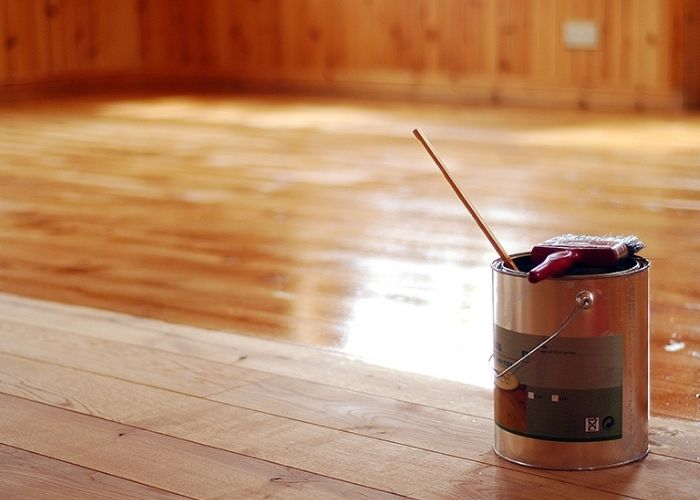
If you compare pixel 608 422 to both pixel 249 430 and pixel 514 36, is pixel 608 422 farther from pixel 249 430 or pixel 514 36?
pixel 514 36

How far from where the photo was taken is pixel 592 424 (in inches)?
61.1

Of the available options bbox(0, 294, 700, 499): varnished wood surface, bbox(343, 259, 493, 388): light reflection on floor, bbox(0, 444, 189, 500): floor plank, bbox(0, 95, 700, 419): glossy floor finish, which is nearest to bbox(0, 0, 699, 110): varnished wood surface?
bbox(0, 95, 700, 419): glossy floor finish

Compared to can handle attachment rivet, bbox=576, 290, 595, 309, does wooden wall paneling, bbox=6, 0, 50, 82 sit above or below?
above

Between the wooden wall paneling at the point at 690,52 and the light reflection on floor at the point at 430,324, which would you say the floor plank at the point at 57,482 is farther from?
the wooden wall paneling at the point at 690,52

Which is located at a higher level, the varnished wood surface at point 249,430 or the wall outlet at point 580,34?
the wall outlet at point 580,34

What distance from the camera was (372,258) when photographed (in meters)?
3.02

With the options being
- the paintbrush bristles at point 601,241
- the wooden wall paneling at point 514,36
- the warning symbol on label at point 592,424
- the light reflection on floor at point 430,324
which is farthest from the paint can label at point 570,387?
the wooden wall paneling at point 514,36

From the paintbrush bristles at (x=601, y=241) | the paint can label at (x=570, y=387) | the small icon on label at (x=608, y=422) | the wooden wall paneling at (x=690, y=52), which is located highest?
the wooden wall paneling at (x=690, y=52)

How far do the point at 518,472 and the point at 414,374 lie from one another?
0.47 metres

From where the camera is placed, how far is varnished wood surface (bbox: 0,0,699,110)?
621 centimetres

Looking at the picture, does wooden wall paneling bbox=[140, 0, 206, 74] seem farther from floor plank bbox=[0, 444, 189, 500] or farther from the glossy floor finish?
floor plank bbox=[0, 444, 189, 500]

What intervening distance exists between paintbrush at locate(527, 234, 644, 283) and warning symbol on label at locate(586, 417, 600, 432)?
19 centimetres

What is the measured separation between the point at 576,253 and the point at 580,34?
16.4ft

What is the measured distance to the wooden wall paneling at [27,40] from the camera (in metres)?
7.50
